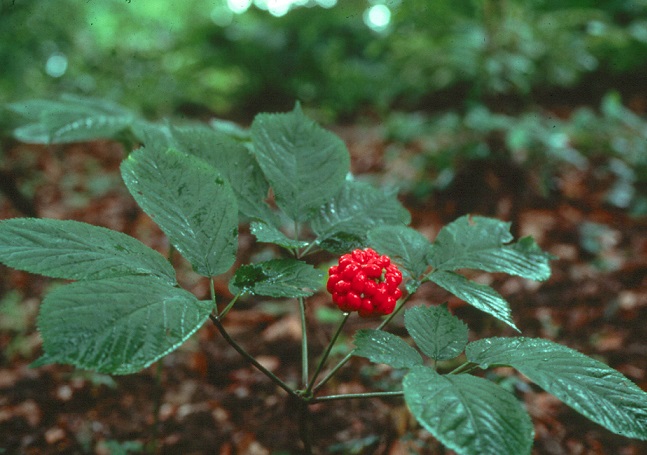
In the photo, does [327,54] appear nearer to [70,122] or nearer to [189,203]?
[70,122]

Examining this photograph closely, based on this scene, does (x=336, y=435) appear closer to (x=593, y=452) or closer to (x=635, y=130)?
(x=593, y=452)

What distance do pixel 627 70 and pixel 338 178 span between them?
5.11m

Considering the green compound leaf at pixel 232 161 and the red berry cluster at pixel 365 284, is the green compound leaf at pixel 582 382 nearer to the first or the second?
the red berry cluster at pixel 365 284

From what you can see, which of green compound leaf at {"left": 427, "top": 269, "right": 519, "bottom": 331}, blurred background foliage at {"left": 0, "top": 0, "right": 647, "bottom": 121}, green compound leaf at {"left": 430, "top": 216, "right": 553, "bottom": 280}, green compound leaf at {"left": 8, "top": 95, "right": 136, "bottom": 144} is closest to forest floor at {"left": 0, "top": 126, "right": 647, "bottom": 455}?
green compound leaf at {"left": 430, "top": 216, "right": 553, "bottom": 280}

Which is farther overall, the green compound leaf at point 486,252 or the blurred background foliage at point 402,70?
the blurred background foliage at point 402,70

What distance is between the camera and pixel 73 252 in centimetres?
72

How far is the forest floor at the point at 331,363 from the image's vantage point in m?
1.47

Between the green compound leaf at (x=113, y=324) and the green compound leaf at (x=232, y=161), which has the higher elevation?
the green compound leaf at (x=232, y=161)

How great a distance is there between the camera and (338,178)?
1016 millimetres

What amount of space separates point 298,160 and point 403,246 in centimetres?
33

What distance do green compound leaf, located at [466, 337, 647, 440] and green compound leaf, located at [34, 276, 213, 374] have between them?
20.3 inches

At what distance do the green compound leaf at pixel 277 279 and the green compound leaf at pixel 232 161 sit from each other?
166mm

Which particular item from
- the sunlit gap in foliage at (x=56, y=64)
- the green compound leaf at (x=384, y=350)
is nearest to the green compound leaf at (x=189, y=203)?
the green compound leaf at (x=384, y=350)

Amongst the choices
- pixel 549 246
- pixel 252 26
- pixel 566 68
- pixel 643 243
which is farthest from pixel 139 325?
pixel 252 26
